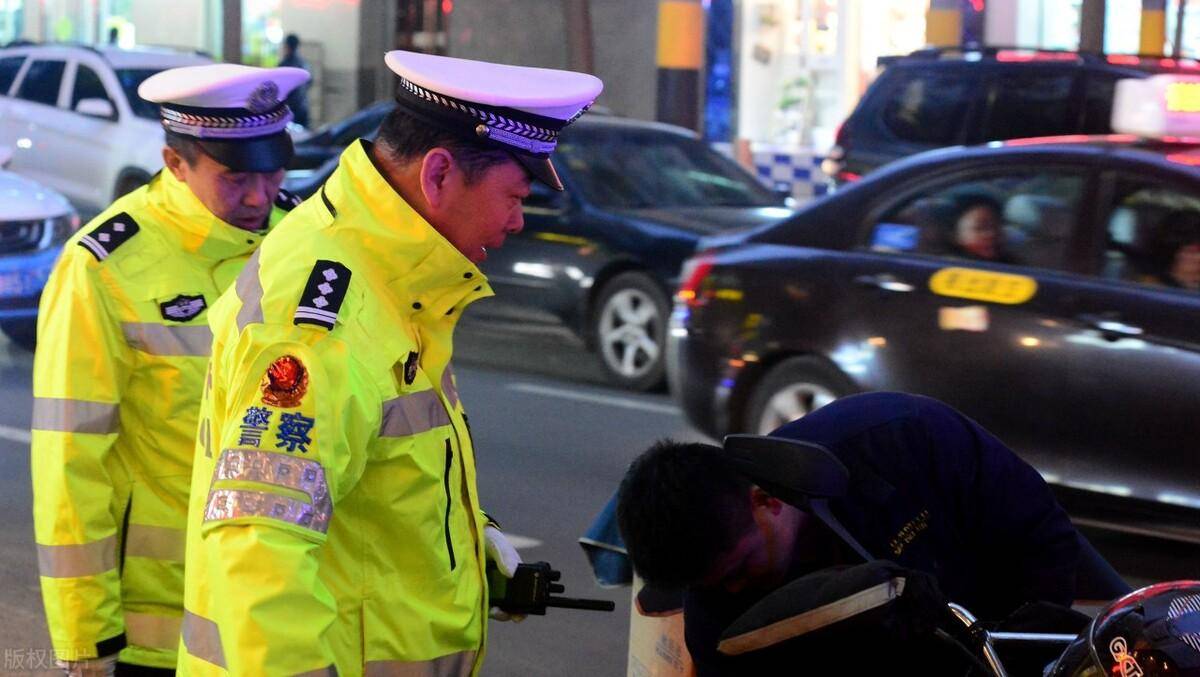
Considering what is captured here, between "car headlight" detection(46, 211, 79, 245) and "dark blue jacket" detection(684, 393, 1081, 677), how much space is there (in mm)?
8633

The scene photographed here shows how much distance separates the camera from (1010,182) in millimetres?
6352

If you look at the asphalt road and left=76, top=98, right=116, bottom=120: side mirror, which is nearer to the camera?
the asphalt road

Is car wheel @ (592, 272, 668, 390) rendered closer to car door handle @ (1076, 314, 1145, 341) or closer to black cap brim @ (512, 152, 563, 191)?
car door handle @ (1076, 314, 1145, 341)

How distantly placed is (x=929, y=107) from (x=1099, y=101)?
1202mm

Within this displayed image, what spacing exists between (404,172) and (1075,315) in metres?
3.84

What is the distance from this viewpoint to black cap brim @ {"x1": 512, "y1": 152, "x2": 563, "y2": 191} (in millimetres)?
2539

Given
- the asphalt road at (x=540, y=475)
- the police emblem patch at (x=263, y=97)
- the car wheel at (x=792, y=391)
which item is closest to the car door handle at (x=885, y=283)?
the car wheel at (x=792, y=391)

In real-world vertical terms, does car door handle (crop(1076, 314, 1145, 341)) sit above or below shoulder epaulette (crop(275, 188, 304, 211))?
below

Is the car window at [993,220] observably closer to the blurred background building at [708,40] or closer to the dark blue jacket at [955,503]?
the dark blue jacket at [955,503]

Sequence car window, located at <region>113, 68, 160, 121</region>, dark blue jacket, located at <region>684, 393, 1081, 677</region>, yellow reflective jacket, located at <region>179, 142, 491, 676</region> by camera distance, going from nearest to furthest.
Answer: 1. yellow reflective jacket, located at <region>179, 142, 491, 676</region>
2. dark blue jacket, located at <region>684, 393, 1081, 677</region>
3. car window, located at <region>113, 68, 160, 121</region>

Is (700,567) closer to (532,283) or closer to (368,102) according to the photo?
(532,283)

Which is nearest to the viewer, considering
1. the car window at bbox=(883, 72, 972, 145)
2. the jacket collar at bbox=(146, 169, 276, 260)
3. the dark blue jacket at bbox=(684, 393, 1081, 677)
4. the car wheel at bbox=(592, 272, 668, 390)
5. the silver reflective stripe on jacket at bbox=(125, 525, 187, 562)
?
the dark blue jacket at bbox=(684, 393, 1081, 677)

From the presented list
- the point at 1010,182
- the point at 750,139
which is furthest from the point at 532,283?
the point at 750,139

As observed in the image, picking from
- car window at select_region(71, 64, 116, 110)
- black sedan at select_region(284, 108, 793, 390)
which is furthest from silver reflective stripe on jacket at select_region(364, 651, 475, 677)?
car window at select_region(71, 64, 116, 110)
